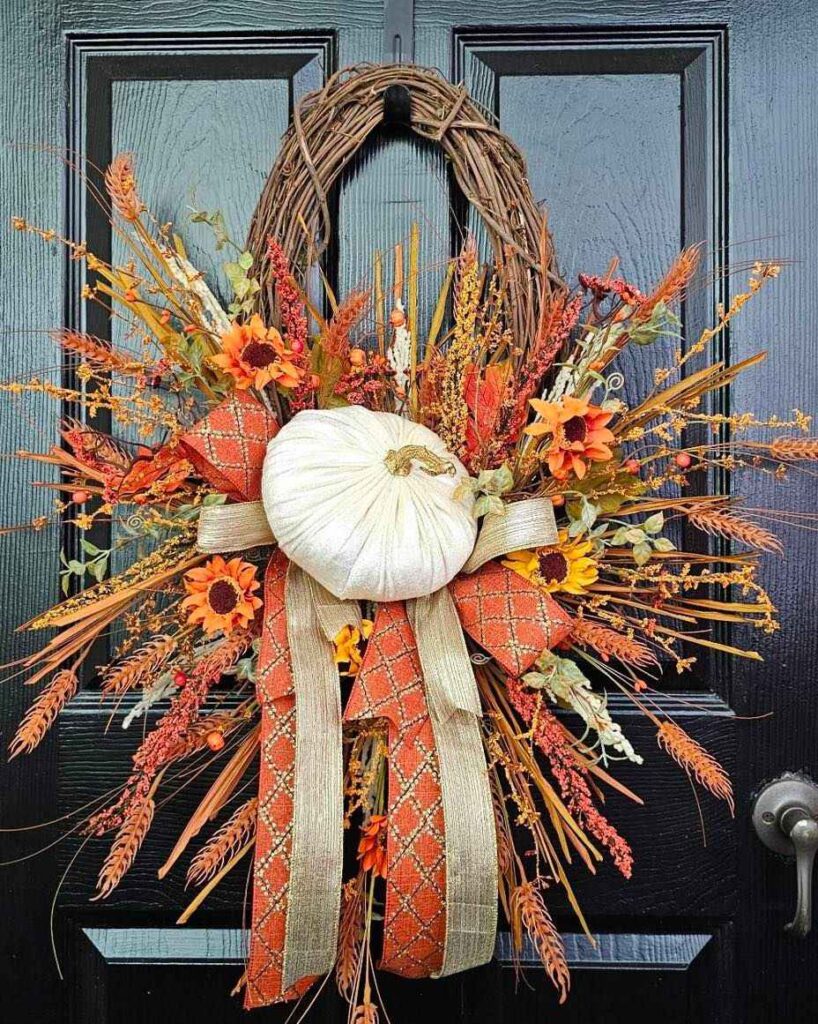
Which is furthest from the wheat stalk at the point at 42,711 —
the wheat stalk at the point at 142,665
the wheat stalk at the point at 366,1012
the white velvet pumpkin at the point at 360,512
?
the wheat stalk at the point at 366,1012

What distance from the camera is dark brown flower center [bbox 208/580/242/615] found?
765 mm

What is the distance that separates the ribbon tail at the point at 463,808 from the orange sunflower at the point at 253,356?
27cm

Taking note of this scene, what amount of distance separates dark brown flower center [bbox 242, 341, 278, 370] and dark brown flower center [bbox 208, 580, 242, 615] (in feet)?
0.63

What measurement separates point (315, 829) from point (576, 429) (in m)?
0.40

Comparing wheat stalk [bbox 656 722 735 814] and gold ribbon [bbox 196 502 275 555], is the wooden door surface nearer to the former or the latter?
wheat stalk [bbox 656 722 735 814]

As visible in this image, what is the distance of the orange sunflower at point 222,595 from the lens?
0.76 meters

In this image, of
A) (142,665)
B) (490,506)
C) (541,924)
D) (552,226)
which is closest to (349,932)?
(541,924)

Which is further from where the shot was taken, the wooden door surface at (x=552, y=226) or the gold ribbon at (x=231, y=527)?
the wooden door surface at (x=552, y=226)

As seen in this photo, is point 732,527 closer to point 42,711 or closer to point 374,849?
point 374,849

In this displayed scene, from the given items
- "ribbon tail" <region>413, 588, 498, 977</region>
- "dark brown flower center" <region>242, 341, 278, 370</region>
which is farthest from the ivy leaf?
"dark brown flower center" <region>242, 341, 278, 370</region>

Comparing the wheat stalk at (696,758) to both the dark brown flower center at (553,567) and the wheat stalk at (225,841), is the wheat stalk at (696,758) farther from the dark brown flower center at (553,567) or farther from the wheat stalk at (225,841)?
the wheat stalk at (225,841)

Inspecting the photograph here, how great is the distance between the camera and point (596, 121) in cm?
99

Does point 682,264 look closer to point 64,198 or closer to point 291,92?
point 291,92

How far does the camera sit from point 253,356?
2.50 ft
